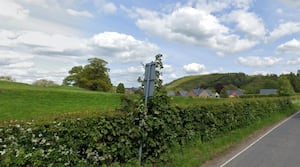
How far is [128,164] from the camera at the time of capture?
7289mm

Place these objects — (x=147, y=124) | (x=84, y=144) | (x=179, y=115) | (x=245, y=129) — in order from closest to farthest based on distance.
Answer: (x=84, y=144)
(x=147, y=124)
(x=179, y=115)
(x=245, y=129)

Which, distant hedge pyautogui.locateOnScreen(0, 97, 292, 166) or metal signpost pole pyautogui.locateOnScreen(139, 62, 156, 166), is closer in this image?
distant hedge pyautogui.locateOnScreen(0, 97, 292, 166)

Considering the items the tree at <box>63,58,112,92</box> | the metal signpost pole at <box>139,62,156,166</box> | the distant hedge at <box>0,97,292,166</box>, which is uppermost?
the tree at <box>63,58,112,92</box>

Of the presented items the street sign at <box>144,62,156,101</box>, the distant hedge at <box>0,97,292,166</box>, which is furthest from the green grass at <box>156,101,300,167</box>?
the street sign at <box>144,62,156,101</box>

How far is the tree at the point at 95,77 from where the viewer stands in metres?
81.0

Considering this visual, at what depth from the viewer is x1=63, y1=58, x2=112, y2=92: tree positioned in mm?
81000

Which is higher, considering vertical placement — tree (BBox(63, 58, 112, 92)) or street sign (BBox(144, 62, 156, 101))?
tree (BBox(63, 58, 112, 92))

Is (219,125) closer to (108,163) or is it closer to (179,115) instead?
(179,115)

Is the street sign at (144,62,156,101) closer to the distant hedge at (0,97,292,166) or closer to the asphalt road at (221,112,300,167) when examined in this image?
the distant hedge at (0,97,292,166)

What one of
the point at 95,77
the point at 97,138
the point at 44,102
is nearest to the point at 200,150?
the point at 97,138

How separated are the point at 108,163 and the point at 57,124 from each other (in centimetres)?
183

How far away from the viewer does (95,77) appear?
271ft

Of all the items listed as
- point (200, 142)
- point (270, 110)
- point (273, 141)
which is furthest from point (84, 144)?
point (270, 110)

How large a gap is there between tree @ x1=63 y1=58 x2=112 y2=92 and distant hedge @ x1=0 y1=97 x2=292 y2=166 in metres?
71.3
